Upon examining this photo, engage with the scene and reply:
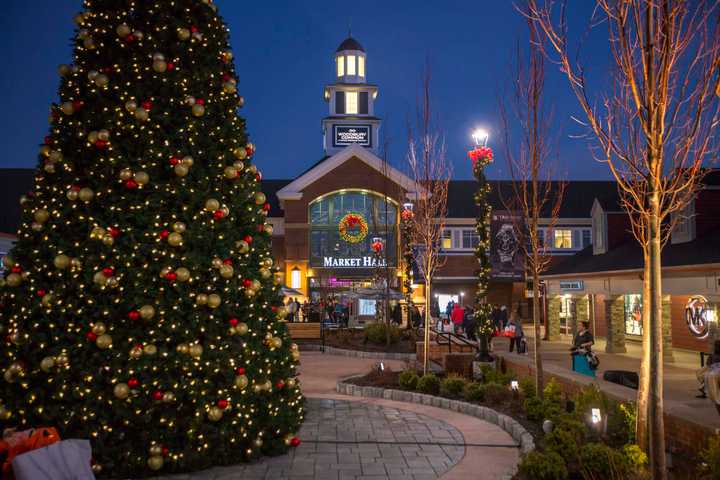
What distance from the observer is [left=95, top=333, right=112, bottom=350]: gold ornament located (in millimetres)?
6258

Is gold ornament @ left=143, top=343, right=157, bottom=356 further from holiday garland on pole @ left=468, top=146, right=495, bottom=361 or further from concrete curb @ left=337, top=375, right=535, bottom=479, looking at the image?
Result: holiday garland on pole @ left=468, top=146, right=495, bottom=361

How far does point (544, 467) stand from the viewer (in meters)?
6.14

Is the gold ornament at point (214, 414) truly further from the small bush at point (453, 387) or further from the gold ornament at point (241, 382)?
the small bush at point (453, 387)

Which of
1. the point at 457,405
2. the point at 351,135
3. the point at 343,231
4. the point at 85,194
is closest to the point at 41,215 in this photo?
the point at 85,194

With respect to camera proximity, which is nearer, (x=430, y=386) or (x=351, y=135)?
(x=430, y=386)

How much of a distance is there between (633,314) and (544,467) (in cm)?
1979

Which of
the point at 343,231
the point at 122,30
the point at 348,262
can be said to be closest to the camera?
the point at 122,30

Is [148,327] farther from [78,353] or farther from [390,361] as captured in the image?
[390,361]

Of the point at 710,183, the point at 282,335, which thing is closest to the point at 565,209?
the point at 710,183

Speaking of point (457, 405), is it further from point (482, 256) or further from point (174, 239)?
point (482, 256)

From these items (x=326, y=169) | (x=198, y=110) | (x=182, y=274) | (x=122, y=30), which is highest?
(x=326, y=169)

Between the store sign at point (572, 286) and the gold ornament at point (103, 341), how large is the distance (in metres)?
20.0

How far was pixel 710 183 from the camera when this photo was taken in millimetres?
17938

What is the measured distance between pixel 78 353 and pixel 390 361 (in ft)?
45.2
